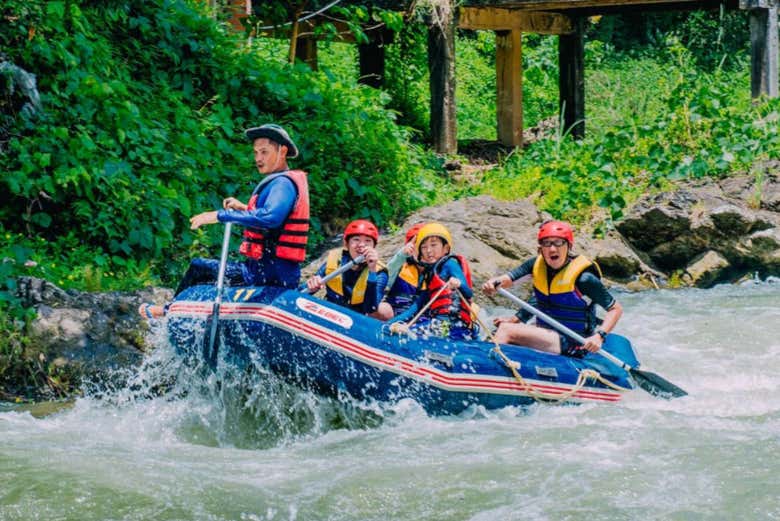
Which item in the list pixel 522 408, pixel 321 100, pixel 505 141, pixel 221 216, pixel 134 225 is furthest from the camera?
pixel 505 141

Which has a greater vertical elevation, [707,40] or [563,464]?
[707,40]

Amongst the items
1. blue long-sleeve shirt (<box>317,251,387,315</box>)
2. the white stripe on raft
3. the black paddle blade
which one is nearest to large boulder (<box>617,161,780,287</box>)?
the black paddle blade

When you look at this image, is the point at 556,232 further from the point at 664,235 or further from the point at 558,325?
the point at 664,235

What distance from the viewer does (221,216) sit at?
6.35 meters

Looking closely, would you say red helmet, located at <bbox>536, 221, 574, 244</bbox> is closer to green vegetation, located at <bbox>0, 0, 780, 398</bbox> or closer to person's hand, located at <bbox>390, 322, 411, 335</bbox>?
person's hand, located at <bbox>390, 322, 411, 335</bbox>

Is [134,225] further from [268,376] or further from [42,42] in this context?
[268,376]

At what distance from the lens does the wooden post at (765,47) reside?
1388cm

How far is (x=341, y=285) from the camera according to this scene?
7.51 m

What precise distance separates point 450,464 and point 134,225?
4.31m

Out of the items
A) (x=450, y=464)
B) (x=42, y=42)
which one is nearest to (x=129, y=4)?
(x=42, y=42)

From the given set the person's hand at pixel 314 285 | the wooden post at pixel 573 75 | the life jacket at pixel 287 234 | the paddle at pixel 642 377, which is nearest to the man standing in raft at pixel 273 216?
the life jacket at pixel 287 234

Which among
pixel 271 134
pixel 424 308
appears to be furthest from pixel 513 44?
pixel 271 134

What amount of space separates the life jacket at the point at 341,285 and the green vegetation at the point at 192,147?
1762 mm

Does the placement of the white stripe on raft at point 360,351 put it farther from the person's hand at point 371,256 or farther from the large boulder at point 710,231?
the large boulder at point 710,231
